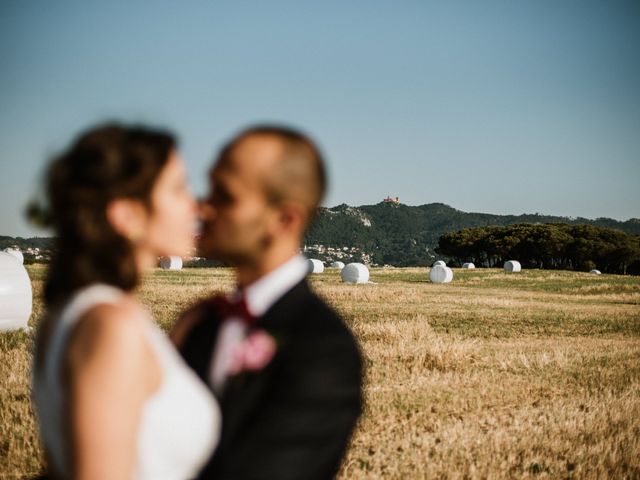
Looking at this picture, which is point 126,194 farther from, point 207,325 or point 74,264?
point 207,325

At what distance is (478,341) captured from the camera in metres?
14.3

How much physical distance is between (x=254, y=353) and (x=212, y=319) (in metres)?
0.34

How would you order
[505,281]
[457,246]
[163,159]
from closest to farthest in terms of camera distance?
[163,159] < [505,281] < [457,246]

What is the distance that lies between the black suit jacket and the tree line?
362ft

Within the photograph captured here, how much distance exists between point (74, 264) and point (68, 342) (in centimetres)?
33

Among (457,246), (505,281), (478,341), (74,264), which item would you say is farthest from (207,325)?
(457,246)

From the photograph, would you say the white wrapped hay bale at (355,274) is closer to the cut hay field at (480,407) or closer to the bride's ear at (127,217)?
the cut hay field at (480,407)

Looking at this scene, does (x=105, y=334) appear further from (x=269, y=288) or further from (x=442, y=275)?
(x=442, y=275)

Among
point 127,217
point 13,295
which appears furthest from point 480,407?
point 13,295

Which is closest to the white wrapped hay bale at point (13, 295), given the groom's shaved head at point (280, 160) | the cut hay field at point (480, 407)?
the cut hay field at point (480, 407)

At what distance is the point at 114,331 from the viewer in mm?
1676

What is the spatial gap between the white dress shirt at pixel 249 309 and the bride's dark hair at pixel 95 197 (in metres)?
0.35

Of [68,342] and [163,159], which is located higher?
[163,159]

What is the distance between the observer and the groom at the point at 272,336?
1.88 meters
